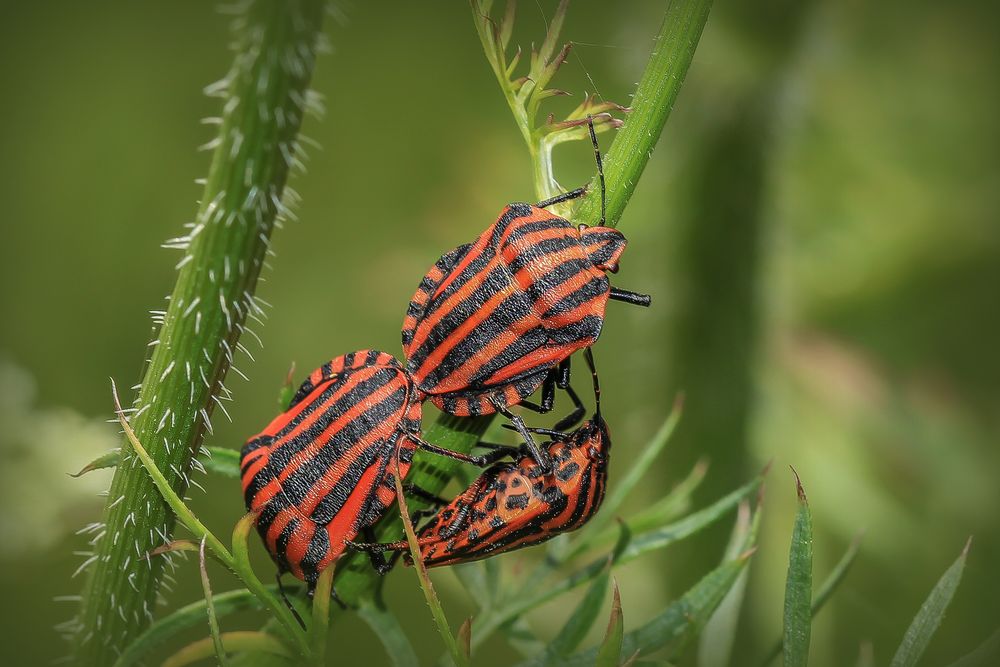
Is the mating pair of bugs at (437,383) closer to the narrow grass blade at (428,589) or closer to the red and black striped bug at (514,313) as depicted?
the red and black striped bug at (514,313)

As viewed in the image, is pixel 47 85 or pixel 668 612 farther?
pixel 47 85

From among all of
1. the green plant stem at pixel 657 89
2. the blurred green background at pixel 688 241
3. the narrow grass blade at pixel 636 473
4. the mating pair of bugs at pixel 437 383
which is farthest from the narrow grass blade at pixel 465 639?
the blurred green background at pixel 688 241

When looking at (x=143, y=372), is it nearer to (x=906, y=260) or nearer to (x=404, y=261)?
(x=404, y=261)

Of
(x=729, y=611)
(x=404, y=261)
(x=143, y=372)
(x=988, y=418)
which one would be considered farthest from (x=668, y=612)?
(x=988, y=418)

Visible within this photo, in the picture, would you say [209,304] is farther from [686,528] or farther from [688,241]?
[688,241]

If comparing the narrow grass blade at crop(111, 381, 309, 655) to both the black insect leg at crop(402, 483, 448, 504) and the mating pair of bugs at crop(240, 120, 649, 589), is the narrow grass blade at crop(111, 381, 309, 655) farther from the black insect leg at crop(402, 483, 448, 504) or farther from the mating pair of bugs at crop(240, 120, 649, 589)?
the black insect leg at crop(402, 483, 448, 504)

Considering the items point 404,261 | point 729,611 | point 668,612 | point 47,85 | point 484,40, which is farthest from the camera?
point 404,261

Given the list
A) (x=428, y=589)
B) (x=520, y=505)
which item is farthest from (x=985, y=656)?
(x=428, y=589)
